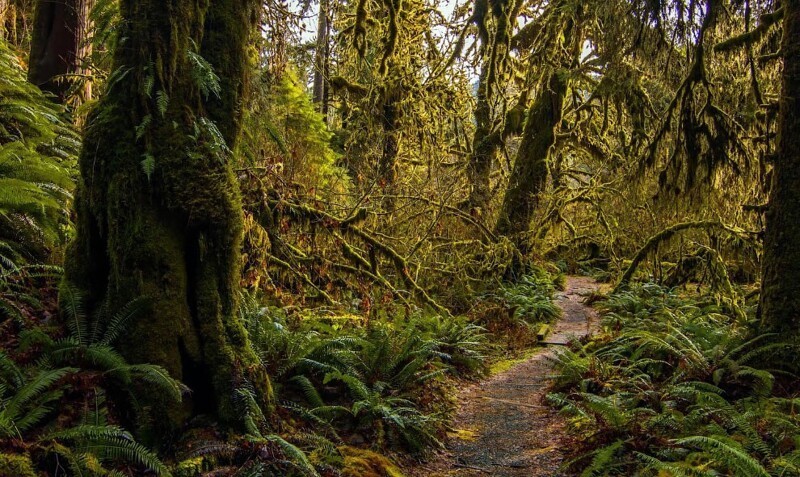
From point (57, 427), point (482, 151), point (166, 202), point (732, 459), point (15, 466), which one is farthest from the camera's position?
point (482, 151)

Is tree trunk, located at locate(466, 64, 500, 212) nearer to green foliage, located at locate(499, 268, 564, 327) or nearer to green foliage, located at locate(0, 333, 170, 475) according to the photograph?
green foliage, located at locate(499, 268, 564, 327)

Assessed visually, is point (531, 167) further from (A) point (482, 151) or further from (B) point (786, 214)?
(B) point (786, 214)

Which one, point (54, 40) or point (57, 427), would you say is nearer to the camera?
point (57, 427)

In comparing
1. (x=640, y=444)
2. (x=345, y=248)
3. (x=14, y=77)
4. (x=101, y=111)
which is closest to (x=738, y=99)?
(x=640, y=444)

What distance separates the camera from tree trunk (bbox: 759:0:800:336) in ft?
16.5

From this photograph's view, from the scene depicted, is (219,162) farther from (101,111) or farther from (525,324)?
(525,324)

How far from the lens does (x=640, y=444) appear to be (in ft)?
13.6

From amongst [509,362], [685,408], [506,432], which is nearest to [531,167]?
[509,362]

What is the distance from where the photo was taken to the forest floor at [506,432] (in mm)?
4453

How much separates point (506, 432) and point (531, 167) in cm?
880

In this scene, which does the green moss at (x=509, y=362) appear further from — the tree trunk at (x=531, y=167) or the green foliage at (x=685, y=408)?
the tree trunk at (x=531, y=167)

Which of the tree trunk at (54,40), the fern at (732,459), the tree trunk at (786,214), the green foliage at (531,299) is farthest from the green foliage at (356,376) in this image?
the green foliage at (531,299)

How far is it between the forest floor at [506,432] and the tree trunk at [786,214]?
2482 mm

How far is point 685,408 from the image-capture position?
4.73m
